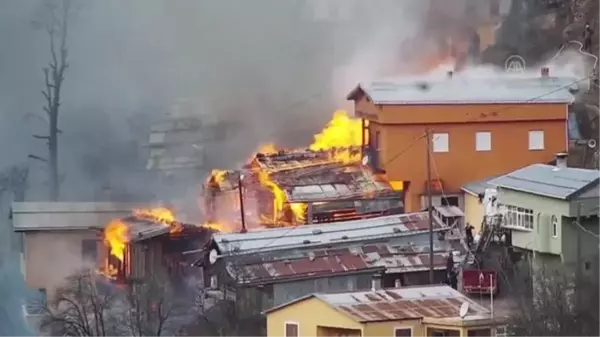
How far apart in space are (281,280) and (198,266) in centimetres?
152

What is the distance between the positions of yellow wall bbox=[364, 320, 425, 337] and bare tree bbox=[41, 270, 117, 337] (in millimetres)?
3911

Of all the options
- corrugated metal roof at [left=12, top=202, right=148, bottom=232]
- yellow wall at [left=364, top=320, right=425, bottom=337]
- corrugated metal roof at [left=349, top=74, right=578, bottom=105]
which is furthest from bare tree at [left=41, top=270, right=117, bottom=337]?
yellow wall at [left=364, top=320, right=425, bottom=337]

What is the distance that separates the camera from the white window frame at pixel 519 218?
496 inches

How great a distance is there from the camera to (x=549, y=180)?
12.7m

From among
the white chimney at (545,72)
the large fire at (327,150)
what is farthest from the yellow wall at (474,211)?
the white chimney at (545,72)

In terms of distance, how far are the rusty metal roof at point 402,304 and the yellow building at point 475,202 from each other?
2.88 m

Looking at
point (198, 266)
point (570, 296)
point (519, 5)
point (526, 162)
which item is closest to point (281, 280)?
point (198, 266)

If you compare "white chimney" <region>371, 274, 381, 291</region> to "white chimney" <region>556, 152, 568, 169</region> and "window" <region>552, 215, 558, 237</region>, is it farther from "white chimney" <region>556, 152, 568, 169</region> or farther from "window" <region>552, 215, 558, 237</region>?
"white chimney" <region>556, 152, 568, 169</region>

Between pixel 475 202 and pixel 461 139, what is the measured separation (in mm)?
932

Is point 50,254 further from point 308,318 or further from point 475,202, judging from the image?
point 308,318

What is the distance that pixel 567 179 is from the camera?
12.5 meters

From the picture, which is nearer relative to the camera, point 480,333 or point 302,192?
point 480,333

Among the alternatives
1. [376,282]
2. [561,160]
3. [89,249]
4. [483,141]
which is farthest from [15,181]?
[561,160]

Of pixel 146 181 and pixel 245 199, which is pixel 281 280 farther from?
pixel 146 181
